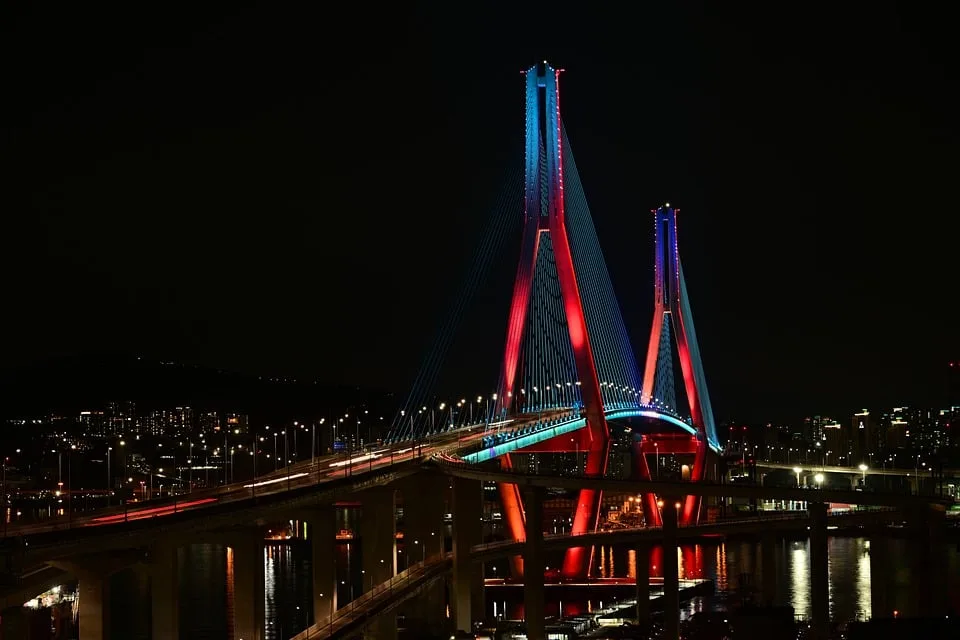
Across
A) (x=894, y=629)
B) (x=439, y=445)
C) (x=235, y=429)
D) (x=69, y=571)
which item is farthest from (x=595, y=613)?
(x=235, y=429)

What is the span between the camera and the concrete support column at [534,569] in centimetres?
A: 3022

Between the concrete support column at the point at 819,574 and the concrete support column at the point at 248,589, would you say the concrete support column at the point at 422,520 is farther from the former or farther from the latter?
the concrete support column at the point at 819,574

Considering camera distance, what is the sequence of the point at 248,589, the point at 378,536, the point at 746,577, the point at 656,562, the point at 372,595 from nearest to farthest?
the point at 248,589 → the point at 372,595 → the point at 378,536 → the point at 746,577 → the point at 656,562

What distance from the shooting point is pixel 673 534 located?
32.1m

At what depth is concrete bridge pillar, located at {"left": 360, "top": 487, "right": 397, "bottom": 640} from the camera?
1266 inches

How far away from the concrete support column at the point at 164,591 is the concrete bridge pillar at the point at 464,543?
11508 millimetres

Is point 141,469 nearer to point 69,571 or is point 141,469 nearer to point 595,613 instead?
point 595,613

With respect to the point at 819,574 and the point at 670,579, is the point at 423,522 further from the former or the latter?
the point at 819,574

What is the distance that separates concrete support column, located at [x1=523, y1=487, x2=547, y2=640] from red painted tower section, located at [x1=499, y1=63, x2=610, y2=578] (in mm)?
6056

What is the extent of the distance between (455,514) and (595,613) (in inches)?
203

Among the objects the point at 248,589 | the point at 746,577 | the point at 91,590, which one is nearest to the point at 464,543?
the point at 248,589

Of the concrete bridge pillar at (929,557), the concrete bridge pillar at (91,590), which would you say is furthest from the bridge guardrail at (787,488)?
the concrete bridge pillar at (91,590)

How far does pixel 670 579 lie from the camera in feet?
99.3

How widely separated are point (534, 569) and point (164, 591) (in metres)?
11.5
